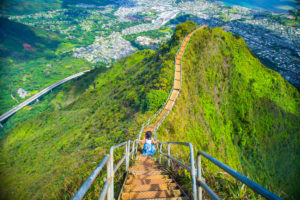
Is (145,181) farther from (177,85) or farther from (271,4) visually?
(271,4)

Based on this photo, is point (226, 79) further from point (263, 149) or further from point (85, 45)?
point (85, 45)

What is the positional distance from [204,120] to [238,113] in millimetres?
10835

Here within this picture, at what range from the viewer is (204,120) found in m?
19.7

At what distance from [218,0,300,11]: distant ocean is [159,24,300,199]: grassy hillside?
243ft

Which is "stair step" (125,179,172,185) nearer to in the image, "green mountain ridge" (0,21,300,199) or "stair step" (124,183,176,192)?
"stair step" (124,183,176,192)

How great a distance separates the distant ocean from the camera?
83938mm

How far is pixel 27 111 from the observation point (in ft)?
219

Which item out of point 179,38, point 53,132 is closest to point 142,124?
point 179,38

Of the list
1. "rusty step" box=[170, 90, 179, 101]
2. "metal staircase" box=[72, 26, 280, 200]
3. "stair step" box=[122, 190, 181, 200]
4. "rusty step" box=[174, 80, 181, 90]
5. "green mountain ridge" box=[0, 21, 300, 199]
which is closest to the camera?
"metal staircase" box=[72, 26, 280, 200]

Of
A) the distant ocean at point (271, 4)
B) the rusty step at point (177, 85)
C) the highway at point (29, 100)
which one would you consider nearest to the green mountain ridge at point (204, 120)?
the rusty step at point (177, 85)

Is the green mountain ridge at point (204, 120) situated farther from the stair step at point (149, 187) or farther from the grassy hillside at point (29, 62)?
the grassy hillside at point (29, 62)

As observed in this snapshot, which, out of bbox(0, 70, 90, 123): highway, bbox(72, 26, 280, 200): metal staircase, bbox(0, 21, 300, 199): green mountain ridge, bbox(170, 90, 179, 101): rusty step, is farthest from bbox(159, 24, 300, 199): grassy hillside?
bbox(0, 70, 90, 123): highway

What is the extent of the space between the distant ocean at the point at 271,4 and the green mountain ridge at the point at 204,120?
77.1 m

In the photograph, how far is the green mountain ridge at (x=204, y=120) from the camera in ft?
54.1
